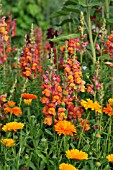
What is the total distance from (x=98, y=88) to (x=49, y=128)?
385 mm

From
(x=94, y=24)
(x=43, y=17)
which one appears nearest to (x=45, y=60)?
(x=94, y=24)

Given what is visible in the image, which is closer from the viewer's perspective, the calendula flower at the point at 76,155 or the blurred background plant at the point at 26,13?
the calendula flower at the point at 76,155

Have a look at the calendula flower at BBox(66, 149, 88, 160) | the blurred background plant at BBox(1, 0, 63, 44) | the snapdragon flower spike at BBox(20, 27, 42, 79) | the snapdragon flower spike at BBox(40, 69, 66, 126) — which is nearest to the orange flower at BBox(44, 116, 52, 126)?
the snapdragon flower spike at BBox(40, 69, 66, 126)

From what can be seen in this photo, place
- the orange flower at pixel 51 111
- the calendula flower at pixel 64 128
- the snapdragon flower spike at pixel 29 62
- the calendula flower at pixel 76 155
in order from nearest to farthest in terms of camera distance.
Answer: the calendula flower at pixel 76 155 < the calendula flower at pixel 64 128 < the orange flower at pixel 51 111 < the snapdragon flower spike at pixel 29 62

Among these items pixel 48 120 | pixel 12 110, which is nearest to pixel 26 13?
pixel 12 110

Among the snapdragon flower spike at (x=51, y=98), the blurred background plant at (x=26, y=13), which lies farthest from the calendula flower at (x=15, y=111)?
the blurred background plant at (x=26, y=13)

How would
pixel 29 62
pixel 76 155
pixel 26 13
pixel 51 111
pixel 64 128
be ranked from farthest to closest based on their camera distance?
pixel 26 13 < pixel 29 62 < pixel 51 111 < pixel 64 128 < pixel 76 155

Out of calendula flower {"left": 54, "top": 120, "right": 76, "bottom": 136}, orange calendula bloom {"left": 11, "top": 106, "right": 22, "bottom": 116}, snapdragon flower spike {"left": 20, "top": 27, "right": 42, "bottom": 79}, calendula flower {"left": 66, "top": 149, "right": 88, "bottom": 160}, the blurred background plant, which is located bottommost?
calendula flower {"left": 66, "top": 149, "right": 88, "bottom": 160}

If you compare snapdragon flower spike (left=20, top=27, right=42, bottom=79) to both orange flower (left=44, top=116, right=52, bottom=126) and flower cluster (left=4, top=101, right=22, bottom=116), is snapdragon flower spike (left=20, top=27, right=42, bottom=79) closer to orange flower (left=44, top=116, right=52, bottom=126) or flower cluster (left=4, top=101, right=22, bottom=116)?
flower cluster (left=4, top=101, right=22, bottom=116)

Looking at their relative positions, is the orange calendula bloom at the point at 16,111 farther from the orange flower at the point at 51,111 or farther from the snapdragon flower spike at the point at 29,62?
the snapdragon flower spike at the point at 29,62

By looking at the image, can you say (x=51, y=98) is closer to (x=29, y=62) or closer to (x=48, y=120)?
(x=48, y=120)

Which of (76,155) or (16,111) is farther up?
(16,111)

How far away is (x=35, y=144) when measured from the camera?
286cm

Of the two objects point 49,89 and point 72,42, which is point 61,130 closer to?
point 49,89
